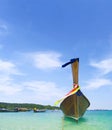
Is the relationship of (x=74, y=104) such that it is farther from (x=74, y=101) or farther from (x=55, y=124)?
(x=55, y=124)

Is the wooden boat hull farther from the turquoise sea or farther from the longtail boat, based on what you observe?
the turquoise sea

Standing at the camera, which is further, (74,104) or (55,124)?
(55,124)

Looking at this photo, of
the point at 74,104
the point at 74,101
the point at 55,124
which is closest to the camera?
the point at 74,101

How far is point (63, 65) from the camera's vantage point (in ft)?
76.8

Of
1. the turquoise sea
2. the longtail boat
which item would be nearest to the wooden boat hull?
the longtail boat

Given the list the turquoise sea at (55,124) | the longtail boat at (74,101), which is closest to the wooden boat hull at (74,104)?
the longtail boat at (74,101)

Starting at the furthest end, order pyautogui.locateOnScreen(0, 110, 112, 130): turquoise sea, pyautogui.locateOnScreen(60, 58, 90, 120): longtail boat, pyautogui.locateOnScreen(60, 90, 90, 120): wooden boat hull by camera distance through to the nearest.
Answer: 1. pyautogui.locateOnScreen(60, 90, 90, 120): wooden boat hull
2. pyautogui.locateOnScreen(0, 110, 112, 130): turquoise sea
3. pyautogui.locateOnScreen(60, 58, 90, 120): longtail boat

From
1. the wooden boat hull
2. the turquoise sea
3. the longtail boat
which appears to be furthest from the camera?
the wooden boat hull

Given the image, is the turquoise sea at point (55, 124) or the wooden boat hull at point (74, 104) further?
the wooden boat hull at point (74, 104)

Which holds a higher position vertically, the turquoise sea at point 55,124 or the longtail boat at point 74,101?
the longtail boat at point 74,101

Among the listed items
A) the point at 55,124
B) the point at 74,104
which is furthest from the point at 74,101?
the point at 55,124

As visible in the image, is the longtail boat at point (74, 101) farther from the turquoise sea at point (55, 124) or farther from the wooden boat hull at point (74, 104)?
the turquoise sea at point (55, 124)

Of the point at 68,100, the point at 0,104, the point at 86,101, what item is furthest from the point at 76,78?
the point at 0,104

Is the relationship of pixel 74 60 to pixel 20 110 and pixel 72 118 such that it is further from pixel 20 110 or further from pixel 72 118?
pixel 20 110
